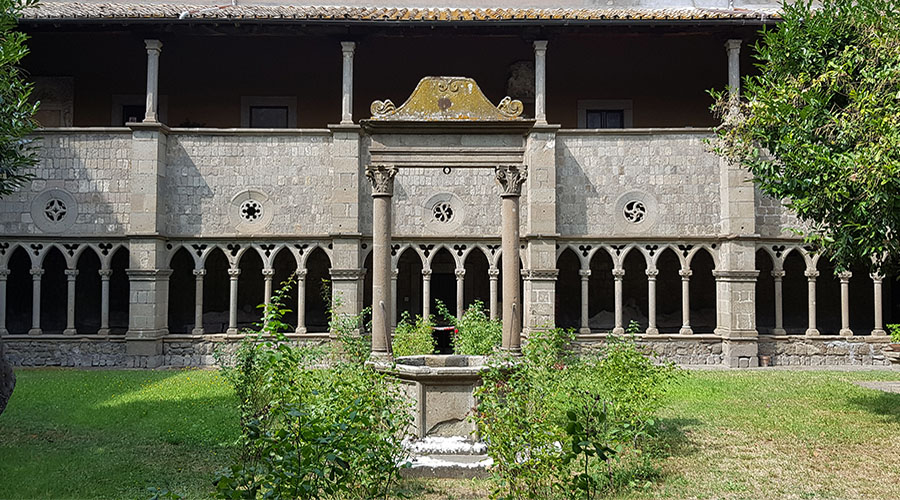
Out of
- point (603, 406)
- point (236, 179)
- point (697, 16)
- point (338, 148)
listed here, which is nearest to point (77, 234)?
point (236, 179)

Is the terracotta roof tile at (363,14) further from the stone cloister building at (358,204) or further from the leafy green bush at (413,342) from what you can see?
the leafy green bush at (413,342)

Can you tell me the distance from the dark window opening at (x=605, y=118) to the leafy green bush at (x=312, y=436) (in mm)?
11057

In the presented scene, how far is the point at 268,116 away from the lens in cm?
1686

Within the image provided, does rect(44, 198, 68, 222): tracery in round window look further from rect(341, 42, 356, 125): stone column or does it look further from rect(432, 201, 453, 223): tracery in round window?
rect(432, 201, 453, 223): tracery in round window

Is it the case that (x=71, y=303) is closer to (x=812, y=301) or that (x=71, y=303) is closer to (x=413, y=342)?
(x=413, y=342)

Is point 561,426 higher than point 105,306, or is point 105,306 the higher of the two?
point 105,306

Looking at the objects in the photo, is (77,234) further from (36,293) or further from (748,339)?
(748,339)

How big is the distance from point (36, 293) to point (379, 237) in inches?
378

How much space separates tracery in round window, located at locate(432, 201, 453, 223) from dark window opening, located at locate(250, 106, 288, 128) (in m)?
4.82

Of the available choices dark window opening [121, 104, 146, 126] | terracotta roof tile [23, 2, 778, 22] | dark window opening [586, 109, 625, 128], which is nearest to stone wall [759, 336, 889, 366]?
dark window opening [586, 109, 625, 128]

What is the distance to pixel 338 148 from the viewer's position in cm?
1407

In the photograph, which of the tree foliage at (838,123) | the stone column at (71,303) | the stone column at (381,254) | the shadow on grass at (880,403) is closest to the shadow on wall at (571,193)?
the tree foliage at (838,123)

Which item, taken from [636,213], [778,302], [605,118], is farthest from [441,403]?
[605,118]

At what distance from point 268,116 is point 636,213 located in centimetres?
878
